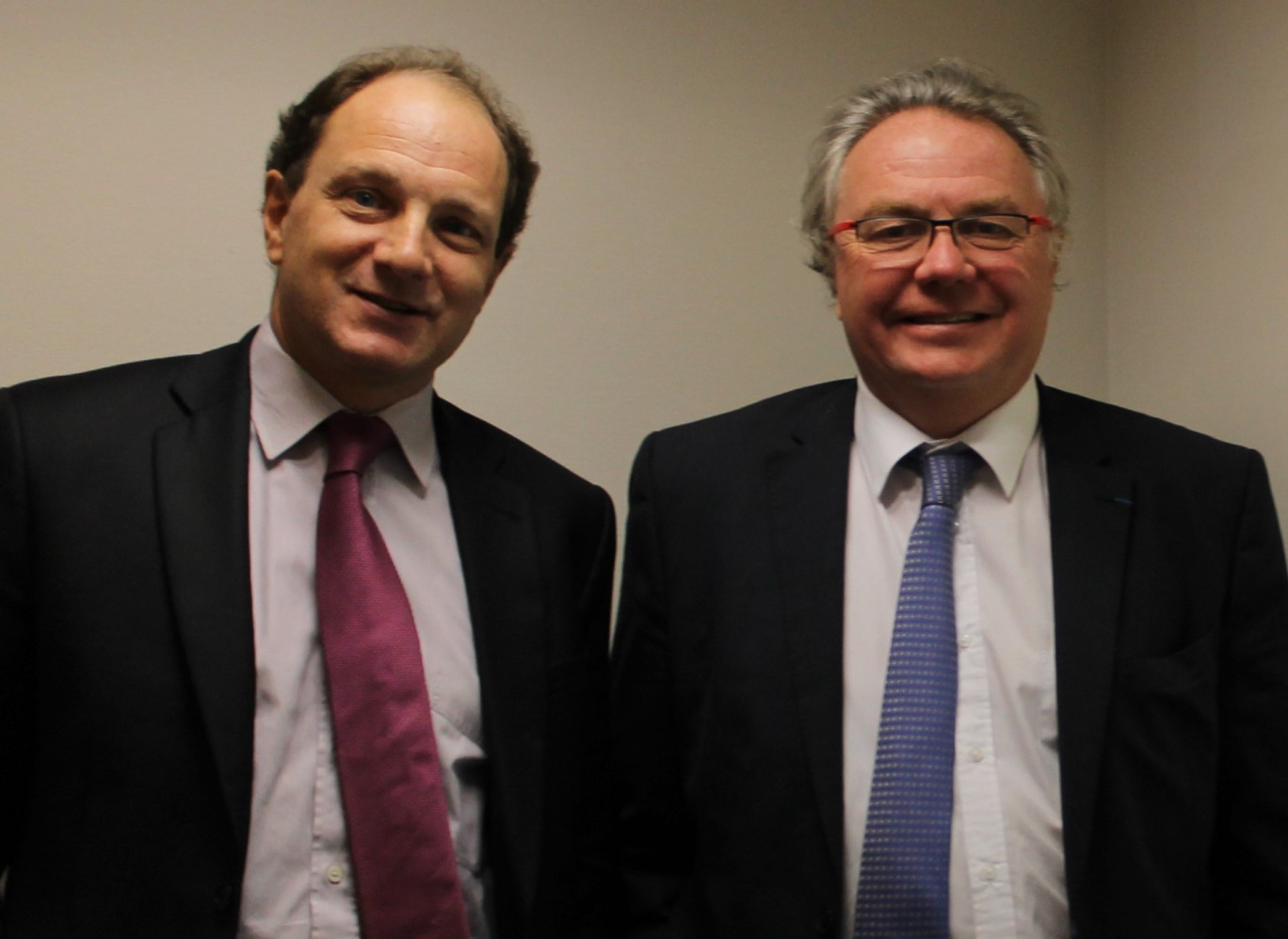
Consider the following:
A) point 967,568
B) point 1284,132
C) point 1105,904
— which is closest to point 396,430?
point 967,568

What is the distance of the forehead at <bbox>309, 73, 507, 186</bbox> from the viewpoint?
141 centimetres

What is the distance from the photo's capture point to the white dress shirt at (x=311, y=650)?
4.05ft

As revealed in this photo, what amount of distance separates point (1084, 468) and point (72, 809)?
4.21 feet

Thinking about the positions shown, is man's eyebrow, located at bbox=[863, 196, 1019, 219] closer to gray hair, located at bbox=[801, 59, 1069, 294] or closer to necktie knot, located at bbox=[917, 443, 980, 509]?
gray hair, located at bbox=[801, 59, 1069, 294]

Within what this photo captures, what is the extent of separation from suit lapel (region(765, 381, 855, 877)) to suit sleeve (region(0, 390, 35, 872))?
89 centimetres

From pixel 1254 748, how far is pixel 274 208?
1446 mm

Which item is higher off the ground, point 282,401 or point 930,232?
point 930,232

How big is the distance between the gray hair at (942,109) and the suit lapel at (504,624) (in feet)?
1.89

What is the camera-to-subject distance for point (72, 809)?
3.91ft

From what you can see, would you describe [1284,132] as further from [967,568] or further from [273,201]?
[273,201]

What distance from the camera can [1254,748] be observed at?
4.56ft

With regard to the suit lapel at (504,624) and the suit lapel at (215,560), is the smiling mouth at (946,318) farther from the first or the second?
the suit lapel at (215,560)

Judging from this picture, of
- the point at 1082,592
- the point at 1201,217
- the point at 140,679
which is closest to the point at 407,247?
the point at 140,679

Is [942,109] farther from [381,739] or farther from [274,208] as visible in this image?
[381,739]
